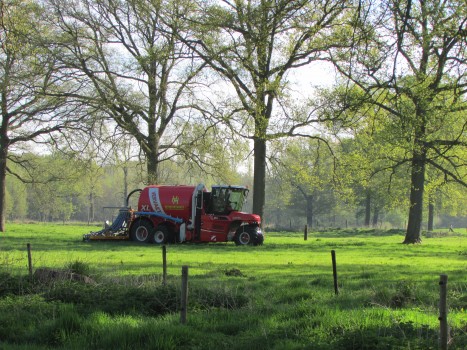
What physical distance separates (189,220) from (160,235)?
5.37ft

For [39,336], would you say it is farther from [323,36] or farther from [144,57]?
[323,36]

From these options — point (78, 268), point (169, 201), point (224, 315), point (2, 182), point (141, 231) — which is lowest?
point (141, 231)

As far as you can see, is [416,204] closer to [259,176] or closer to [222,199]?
[259,176]

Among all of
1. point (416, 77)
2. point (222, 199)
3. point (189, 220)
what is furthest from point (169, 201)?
point (416, 77)

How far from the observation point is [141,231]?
80.9 feet

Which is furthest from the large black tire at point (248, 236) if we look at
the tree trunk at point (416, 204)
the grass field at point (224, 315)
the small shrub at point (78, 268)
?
the small shrub at point (78, 268)

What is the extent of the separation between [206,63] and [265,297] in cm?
1801

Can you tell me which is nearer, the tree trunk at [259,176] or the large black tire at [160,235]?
the large black tire at [160,235]

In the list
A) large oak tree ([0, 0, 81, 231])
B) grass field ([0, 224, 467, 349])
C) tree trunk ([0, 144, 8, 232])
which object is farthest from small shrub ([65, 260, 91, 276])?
tree trunk ([0, 144, 8, 232])

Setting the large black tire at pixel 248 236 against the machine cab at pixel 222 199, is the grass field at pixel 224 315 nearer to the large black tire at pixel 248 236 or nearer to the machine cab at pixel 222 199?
the large black tire at pixel 248 236

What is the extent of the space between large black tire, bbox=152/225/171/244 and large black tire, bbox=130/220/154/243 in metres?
0.21

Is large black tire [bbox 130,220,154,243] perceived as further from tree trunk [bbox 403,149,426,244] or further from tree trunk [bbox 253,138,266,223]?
tree trunk [bbox 403,149,426,244]

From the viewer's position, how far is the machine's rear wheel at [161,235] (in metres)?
24.3

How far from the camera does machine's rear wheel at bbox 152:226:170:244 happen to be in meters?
24.3
